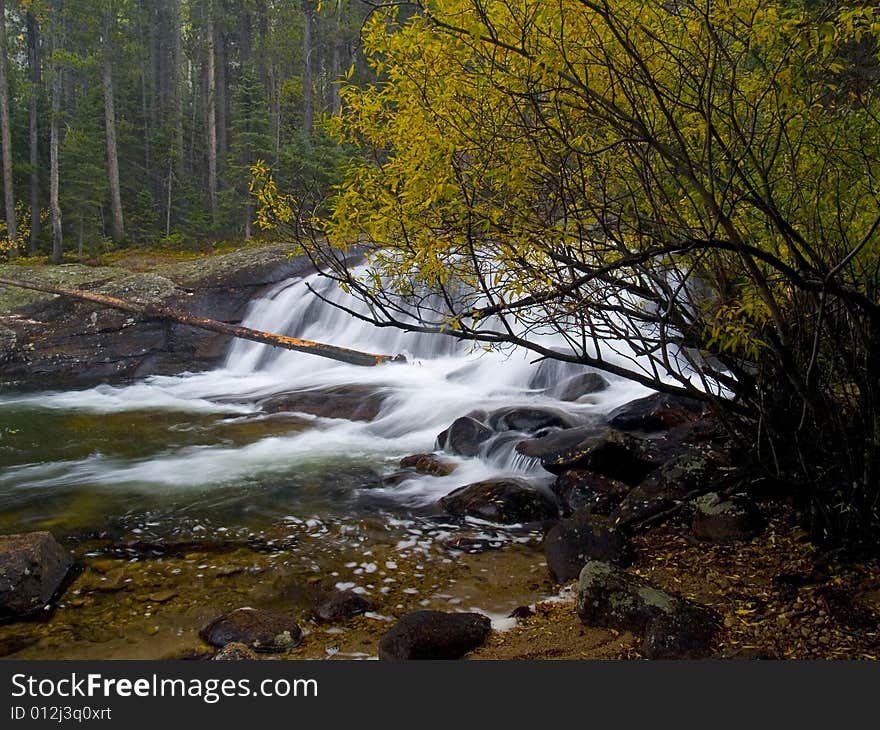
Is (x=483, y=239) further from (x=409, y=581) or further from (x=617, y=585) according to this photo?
(x=409, y=581)

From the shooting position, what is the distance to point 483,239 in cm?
397

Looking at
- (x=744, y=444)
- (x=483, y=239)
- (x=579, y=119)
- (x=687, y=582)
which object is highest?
(x=579, y=119)

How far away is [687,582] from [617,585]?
746 millimetres

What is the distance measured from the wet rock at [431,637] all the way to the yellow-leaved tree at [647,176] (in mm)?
1811

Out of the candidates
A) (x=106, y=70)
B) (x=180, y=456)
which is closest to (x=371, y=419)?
(x=180, y=456)

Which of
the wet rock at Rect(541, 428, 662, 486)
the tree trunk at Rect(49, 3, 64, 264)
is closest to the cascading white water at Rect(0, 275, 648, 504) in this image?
the wet rock at Rect(541, 428, 662, 486)

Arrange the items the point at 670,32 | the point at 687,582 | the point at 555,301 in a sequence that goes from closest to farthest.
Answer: the point at 670,32 → the point at 555,301 → the point at 687,582

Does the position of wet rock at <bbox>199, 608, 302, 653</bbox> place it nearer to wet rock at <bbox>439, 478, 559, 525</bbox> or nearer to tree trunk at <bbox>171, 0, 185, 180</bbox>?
wet rock at <bbox>439, 478, 559, 525</bbox>

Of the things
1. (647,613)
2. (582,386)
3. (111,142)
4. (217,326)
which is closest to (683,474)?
(647,613)

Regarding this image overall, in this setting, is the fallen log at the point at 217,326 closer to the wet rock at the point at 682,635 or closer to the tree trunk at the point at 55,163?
the tree trunk at the point at 55,163

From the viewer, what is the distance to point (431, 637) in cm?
442

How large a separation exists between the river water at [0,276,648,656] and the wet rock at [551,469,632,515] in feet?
2.59

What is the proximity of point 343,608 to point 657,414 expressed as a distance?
479cm

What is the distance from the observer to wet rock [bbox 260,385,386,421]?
11547 mm
